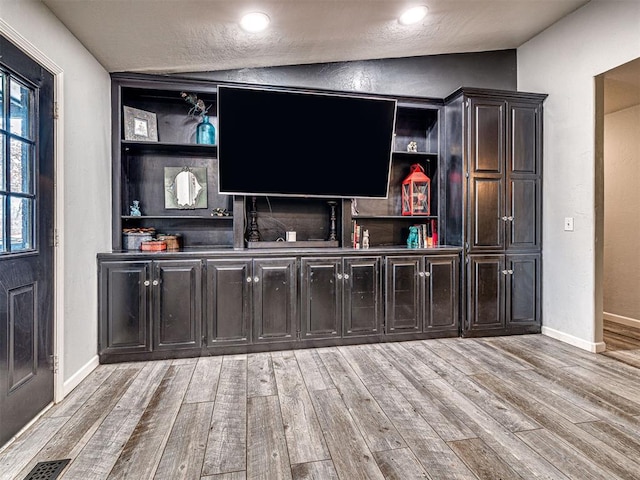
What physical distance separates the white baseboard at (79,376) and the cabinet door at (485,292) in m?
3.21

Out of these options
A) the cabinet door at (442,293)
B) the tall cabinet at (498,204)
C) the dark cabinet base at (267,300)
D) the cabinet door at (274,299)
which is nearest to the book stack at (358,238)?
the dark cabinet base at (267,300)

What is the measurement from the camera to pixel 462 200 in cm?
338

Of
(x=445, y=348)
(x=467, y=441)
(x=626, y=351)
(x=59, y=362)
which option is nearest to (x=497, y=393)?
(x=467, y=441)

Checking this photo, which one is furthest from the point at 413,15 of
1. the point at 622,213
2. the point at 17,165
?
the point at 622,213

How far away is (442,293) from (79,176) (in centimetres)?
314

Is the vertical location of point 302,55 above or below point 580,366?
above

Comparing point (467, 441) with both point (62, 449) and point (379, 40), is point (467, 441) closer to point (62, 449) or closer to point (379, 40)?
point (62, 449)

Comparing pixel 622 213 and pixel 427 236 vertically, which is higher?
pixel 622 213

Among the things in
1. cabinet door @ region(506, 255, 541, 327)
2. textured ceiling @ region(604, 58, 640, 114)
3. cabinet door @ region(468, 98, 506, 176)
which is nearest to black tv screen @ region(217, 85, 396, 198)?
cabinet door @ region(468, 98, 506, 176)

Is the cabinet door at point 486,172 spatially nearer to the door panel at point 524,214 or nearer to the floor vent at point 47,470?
the door panel at point 524,214

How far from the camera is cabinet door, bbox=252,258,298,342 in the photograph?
302cm

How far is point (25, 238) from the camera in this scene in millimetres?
1928

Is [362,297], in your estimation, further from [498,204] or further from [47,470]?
[47,470]

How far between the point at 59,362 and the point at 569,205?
4.20m
